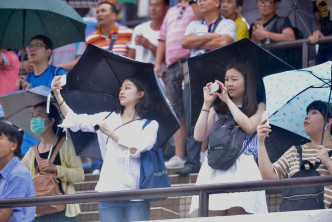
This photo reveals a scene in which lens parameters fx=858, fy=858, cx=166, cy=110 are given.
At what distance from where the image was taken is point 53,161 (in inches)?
344

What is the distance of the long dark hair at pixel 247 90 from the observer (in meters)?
7.83

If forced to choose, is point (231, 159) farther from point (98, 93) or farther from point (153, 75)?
point (98, 93)

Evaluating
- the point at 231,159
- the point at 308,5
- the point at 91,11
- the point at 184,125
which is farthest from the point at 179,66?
the point at 91,11

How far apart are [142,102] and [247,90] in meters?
1.08

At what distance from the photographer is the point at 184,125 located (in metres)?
10.5

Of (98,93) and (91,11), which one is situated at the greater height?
(91,11)

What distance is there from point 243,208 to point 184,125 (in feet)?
10.3

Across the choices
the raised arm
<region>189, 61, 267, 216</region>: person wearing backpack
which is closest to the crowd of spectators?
the raised arm

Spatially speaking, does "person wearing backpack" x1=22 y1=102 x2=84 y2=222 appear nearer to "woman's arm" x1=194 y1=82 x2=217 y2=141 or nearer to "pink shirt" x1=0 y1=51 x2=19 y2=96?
"woman's arm" x1=194 y1=82 x2=217 y2=141

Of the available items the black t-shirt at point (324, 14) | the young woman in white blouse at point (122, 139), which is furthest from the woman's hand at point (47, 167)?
the black t-shirt at point (324, 14)

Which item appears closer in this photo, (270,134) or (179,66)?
(270,134)

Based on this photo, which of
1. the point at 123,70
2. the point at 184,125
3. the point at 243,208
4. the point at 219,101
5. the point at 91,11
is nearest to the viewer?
the point at 243,208

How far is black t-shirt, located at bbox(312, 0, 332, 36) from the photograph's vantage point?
1011 centimetres

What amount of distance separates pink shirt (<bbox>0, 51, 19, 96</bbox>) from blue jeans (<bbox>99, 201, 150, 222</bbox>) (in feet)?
12.7
